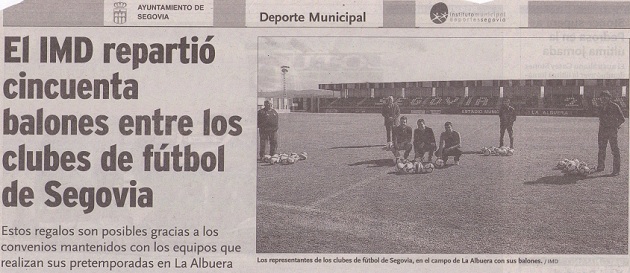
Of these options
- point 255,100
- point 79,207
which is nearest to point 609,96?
point 255,100

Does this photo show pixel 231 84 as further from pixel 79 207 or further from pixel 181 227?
pixel 79 207

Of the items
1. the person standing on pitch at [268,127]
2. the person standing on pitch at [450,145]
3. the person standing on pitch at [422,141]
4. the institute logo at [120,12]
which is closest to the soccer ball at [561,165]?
the person standing on pitch at [450,145]

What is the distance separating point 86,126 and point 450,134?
6.43 ft

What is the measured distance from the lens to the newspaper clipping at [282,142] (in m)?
2.14

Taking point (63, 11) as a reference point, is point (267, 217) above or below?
below

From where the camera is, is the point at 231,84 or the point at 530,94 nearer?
the point at 231,84

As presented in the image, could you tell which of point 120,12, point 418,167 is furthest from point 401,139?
point 120,12

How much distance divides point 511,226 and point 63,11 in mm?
2566

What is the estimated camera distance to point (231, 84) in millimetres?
2199

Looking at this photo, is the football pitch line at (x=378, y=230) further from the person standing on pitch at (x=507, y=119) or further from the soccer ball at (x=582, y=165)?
the soccer ball at (x=582, y=165)

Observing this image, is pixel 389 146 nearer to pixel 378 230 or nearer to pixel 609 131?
pixel 378 230

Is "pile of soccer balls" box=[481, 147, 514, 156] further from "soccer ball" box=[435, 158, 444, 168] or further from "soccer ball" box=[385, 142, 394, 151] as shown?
"soccer ball" box=[385, 142, 394, 151]

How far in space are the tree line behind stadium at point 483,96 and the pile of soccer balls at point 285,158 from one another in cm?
28

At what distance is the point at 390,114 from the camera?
91.4 inches
